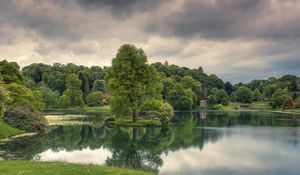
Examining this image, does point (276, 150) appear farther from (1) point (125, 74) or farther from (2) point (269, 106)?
(2) point (269, 106)

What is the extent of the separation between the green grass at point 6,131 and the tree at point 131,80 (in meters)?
21.3

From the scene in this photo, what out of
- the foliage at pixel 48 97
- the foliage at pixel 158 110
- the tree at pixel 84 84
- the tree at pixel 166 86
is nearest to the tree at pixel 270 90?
the tree at pixel 166 86

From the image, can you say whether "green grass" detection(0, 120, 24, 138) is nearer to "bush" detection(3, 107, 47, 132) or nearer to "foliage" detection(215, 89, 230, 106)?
"bush" detection(3, 107, 47, 132)

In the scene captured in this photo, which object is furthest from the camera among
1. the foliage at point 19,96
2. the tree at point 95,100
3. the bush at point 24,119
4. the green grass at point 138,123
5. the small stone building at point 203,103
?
the small stone building at point 203,103

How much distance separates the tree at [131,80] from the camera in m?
60.1

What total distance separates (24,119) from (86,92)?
105 meters

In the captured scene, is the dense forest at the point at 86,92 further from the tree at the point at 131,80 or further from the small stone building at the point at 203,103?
the small stone building at the point at 203,103

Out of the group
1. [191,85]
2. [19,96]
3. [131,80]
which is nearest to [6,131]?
[19,96]

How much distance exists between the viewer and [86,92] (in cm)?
14938

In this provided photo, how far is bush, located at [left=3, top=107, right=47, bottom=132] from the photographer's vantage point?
43531 millimetres

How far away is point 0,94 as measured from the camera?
31906mm

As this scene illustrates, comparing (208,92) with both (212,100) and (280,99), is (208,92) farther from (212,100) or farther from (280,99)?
(280,99)

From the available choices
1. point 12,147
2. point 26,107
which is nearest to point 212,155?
point 12,147

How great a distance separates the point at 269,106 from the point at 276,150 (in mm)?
123165
